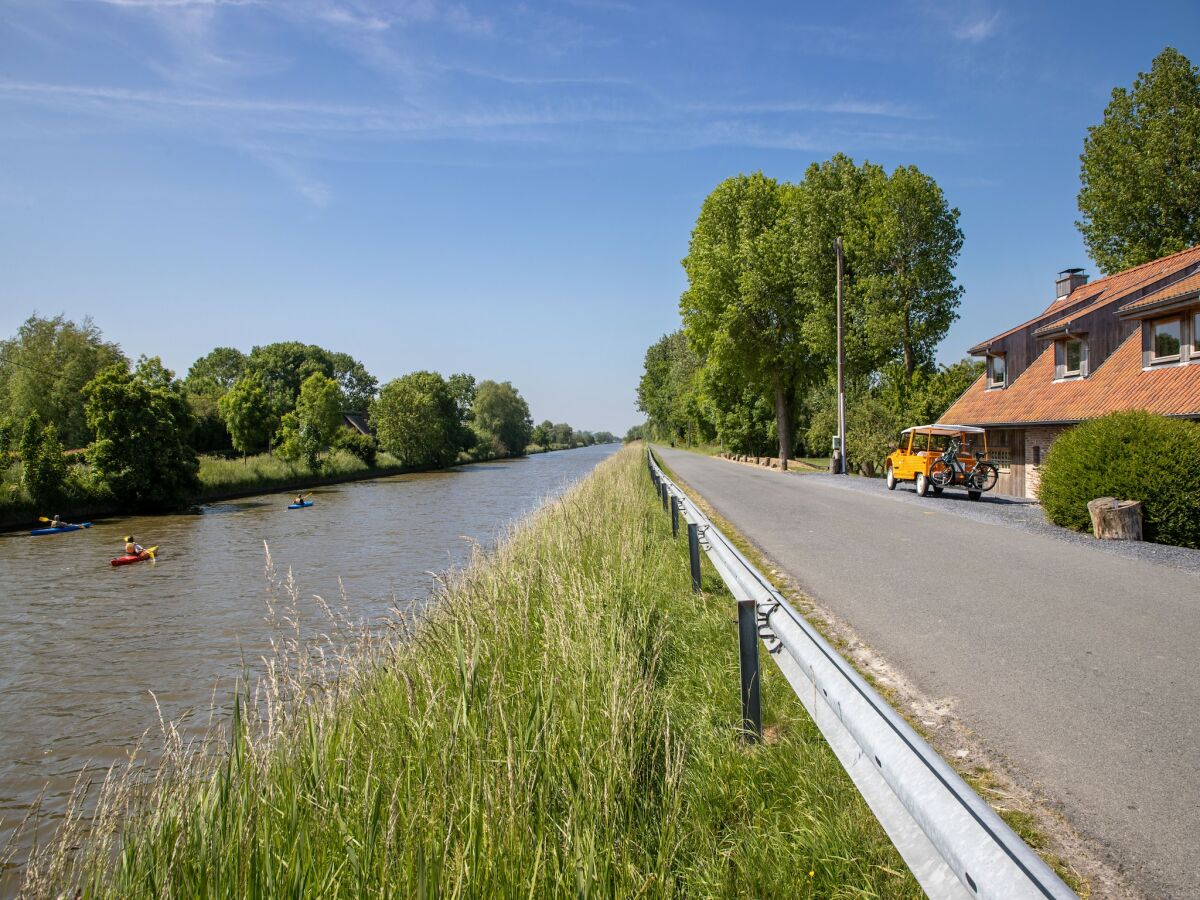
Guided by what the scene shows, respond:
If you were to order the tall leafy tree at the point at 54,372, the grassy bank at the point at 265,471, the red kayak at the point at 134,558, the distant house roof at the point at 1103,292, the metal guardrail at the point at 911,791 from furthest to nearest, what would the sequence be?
the tall leafy tree at the point at 54,372 → the grassy bank at the point at 265,471 → the distant house roof at the point at 1103,292 → the red kayak at the point at 134,558 → the metal guardrail at the point at 911,791

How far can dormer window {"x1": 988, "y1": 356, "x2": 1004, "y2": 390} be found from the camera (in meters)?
27.0

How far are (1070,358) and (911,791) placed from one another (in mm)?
25628

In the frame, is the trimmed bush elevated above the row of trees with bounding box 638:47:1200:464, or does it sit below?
below

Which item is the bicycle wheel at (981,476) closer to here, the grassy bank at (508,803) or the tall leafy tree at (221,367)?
the grassy bank at (508,803)

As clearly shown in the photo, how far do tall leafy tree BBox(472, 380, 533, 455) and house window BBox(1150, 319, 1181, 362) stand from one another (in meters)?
102

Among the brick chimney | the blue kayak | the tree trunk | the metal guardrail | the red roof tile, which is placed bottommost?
the blue kayak

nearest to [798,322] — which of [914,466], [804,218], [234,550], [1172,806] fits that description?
[804,218]

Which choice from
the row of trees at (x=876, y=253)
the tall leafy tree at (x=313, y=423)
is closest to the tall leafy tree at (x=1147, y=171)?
the row of trees at (x=876, y=253)

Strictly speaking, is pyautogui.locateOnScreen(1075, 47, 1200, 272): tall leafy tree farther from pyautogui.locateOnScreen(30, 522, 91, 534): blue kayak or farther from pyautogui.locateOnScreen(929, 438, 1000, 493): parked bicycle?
pyautogui.locateOnScreen(30, 522, 91, 534): blue kayak

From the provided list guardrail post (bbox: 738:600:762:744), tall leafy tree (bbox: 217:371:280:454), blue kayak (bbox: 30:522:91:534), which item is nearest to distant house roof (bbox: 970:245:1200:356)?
guardrail post (bbox: 738:600:762:744)

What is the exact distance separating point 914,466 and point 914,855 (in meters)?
20.8

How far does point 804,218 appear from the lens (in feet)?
125

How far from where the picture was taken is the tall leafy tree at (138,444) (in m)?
33.3

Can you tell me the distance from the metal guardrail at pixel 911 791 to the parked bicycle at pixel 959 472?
1828 centimetres
